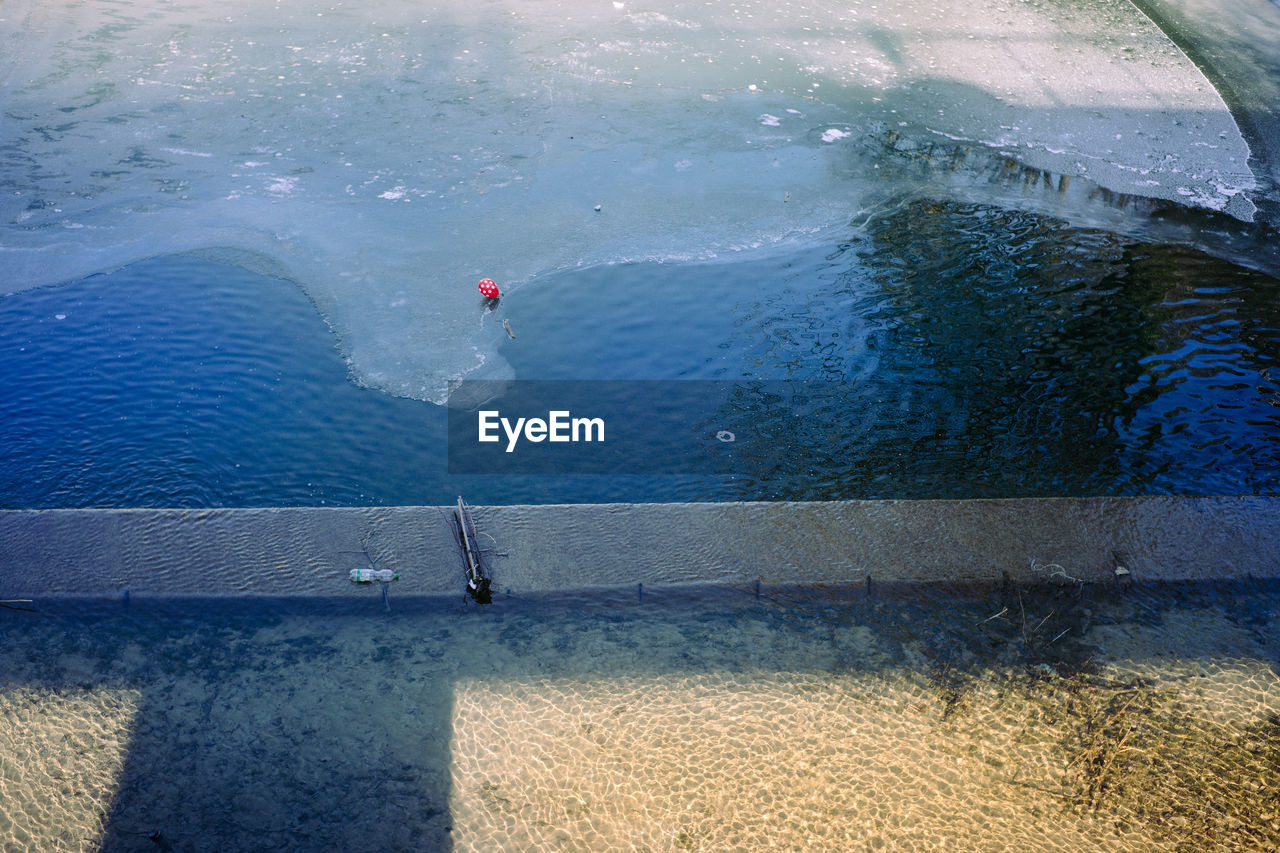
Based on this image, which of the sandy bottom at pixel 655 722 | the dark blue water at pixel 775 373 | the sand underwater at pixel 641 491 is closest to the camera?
the sandy bottom at pixel 655 722

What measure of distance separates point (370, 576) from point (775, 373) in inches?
89.7

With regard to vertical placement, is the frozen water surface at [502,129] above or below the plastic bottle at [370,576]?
above

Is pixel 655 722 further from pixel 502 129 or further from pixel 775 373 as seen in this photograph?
pixel 502 129

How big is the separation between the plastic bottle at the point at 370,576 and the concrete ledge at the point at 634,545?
0.12ft

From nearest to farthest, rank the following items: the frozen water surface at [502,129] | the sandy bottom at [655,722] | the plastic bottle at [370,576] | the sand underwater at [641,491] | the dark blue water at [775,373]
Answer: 1. the sandy bottom at [655,722]
2. the sand underwater at [641,491]
3. the plastic bottle at [370,576]
4. the dark blue water at [775,373]
5. the frozen water surface at [502,129]

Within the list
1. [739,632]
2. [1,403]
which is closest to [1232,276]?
[739,632]

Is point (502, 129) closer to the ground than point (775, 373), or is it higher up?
higher up

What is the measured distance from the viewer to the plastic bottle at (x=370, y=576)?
3.22 metres

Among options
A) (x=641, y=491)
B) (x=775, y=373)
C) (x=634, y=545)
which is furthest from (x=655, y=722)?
(x=775, y=373)

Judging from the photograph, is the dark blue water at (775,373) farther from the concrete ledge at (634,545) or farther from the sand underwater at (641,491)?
the concrete ledge at (634,545)

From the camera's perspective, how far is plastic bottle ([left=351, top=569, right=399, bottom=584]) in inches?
127

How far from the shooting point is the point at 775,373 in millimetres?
4457

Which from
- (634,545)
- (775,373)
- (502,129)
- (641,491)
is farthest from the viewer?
(502,129)

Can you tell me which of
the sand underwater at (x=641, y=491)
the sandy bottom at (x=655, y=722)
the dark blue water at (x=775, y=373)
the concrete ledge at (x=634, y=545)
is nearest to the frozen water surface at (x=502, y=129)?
the sand underwater at (x=641, y=491)
